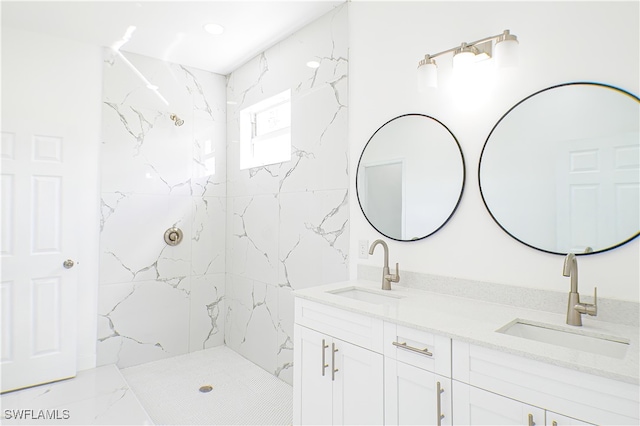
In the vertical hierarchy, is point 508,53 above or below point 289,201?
above

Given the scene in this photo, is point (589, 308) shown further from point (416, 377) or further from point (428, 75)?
point (428, 75)

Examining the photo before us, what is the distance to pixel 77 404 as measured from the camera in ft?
8.23

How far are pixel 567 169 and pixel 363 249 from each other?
1.17m

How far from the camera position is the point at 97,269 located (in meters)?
3.14

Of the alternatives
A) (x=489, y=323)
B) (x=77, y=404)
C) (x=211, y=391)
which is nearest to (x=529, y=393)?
(x=489, y=323)

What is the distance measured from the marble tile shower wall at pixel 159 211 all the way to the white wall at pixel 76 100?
0.07 m

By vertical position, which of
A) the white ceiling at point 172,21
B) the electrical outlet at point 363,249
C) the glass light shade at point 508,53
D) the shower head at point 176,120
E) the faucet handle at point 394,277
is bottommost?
the faucet handle at point 394,277

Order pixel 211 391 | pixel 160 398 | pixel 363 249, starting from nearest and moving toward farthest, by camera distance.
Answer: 1. pixel 363 249
2. pixel 160 398
3. pixel 211 391

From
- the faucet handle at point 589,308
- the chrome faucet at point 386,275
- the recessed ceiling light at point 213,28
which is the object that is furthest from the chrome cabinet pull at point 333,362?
the recessed ceiling light at point 213,28

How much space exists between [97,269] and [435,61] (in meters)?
3.00

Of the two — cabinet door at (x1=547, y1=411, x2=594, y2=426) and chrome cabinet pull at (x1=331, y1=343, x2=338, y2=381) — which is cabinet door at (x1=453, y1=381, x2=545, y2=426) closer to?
cabinet door at (x1=547, y1=411, x2=594, y2=426)

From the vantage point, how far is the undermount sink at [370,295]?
193 cm

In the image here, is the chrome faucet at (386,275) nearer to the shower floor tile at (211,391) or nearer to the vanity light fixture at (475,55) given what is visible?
the vanity light fixture at (475,55)

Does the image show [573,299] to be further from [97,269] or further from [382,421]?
[97,269]
